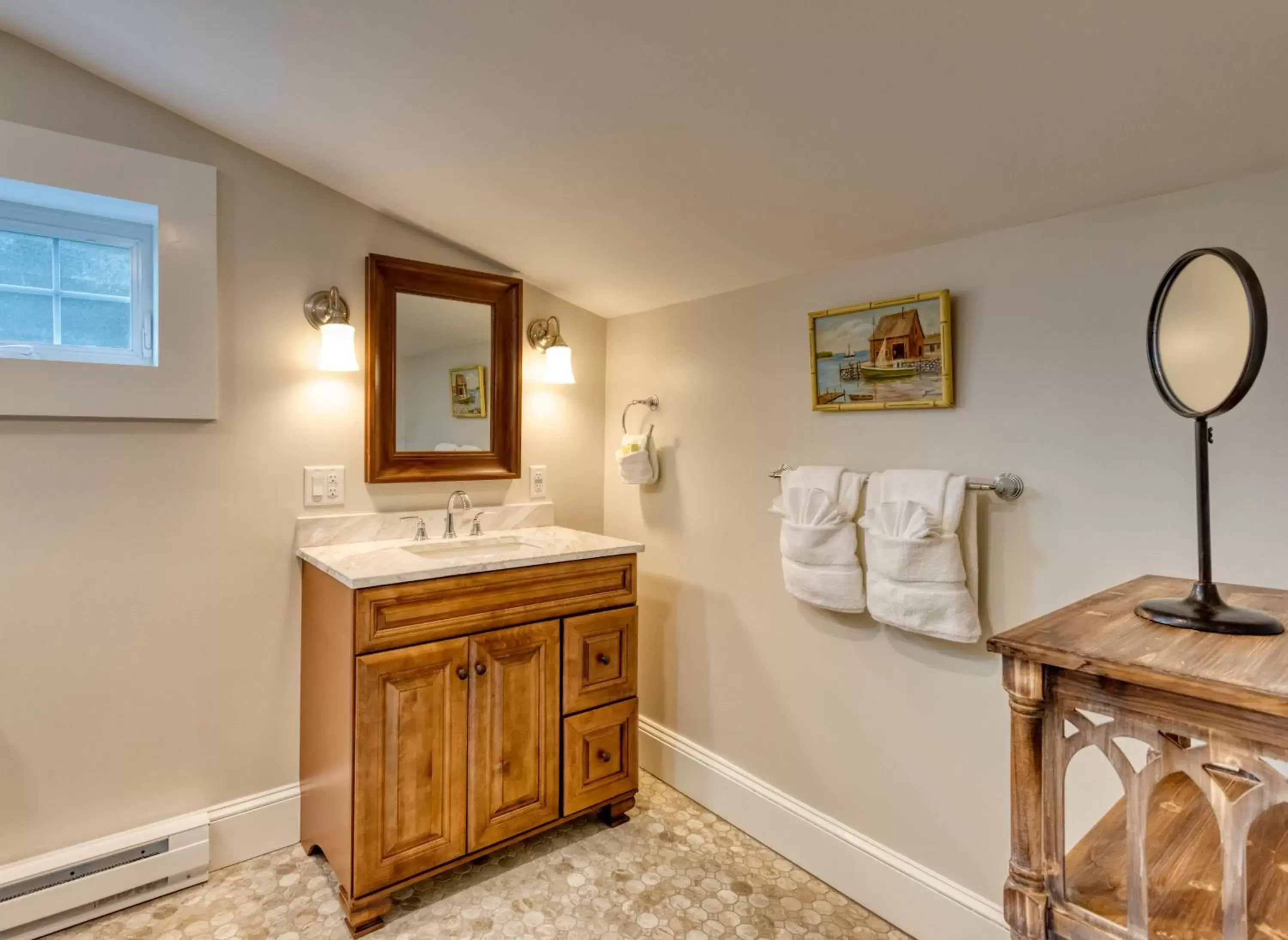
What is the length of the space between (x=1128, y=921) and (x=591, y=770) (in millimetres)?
1571

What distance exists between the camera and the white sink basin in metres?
2.17

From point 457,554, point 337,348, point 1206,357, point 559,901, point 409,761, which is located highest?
point 337,348

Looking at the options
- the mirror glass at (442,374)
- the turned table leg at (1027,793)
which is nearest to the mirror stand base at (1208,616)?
the turned table leg at (1027,793)

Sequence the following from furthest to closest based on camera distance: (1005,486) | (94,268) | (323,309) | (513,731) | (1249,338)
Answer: (323,309) → (513,731) → (94,268) → (1005,486) → (1249,338)

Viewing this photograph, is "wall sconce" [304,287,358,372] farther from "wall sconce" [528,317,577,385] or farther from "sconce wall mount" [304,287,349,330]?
"wall sconce" [528,317,577,385]

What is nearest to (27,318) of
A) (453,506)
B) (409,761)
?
(453,506)

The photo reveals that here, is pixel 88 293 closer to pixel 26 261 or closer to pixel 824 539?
pixel 26 261

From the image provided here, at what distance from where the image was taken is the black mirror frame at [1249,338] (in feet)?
2.83

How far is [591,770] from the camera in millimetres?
2113

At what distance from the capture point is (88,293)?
5.97 ft

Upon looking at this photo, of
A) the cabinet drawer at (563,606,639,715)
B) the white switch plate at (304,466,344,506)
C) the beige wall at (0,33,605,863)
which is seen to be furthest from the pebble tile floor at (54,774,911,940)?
the white switch plate at (304,466,344,506)

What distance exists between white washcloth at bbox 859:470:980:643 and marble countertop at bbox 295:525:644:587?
78 centimetres

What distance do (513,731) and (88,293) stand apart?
1.67 m

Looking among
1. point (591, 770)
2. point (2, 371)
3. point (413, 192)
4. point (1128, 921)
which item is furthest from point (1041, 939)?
point (2, 371)
